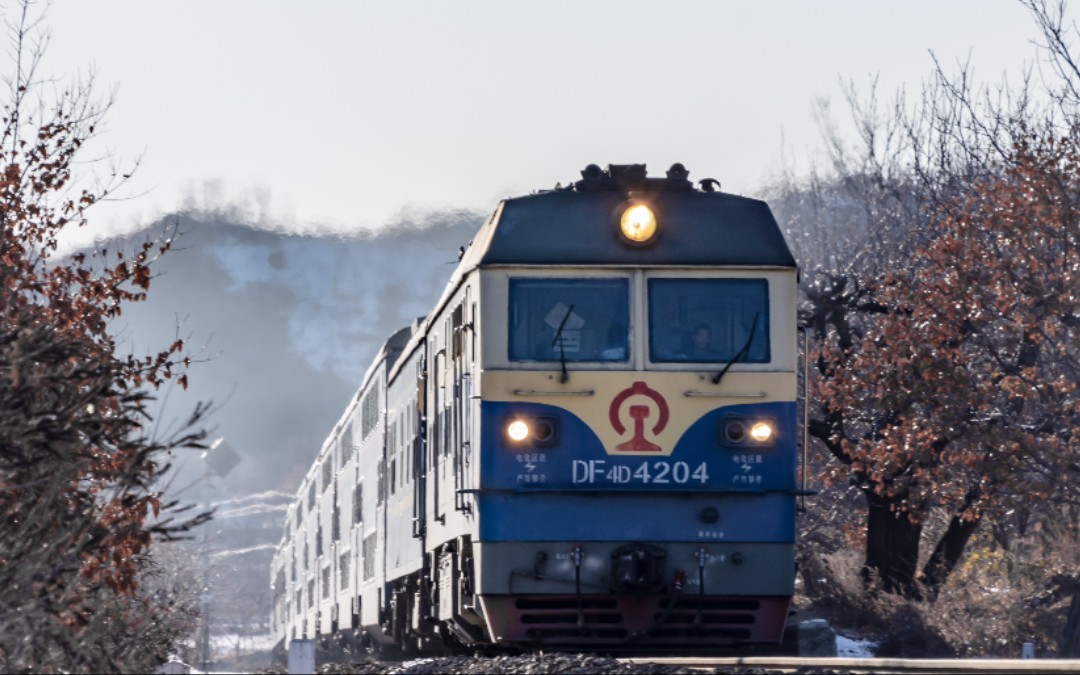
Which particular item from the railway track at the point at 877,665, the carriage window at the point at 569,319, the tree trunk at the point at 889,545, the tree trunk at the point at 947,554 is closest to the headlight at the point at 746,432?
the carriage window at the point at 569,319

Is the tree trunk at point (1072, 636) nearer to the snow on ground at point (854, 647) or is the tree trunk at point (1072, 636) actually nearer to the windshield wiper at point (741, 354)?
the snow on ground at point (854, 647)

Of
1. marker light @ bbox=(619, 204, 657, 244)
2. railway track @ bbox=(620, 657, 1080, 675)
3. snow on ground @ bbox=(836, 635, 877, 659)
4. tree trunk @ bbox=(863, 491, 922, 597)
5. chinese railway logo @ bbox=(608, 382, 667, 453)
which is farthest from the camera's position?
tree trunk @ bbox=(863, 491, 922, 597)

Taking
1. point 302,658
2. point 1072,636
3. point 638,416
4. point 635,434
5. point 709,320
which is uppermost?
point 709,320

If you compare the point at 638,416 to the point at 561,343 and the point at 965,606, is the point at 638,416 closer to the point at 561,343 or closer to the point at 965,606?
the point at 561,343

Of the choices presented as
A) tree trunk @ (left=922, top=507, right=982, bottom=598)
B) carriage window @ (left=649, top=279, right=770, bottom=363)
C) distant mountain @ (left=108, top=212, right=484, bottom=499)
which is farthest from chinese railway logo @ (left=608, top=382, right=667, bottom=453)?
distant mountain @ (left=108, top=212, right=484, bottom=499)

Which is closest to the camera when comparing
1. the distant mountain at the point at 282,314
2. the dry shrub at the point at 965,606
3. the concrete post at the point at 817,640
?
the concrete post at the point at 817,640

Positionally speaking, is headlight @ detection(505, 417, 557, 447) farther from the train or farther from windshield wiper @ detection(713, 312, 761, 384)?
windshield wiper @ detection(713, 312, 761, 384)

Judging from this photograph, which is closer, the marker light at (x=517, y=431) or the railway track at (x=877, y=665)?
the railway track at (x=877, y=665)

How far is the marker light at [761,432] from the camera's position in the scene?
11.4 meters

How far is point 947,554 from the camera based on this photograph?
880 inches

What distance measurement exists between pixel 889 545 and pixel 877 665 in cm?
1209

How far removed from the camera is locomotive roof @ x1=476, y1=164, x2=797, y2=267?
1149 cm

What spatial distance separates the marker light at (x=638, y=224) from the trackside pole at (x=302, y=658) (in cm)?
386

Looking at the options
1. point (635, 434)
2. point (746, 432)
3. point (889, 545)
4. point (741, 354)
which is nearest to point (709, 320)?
point (741, 354)
